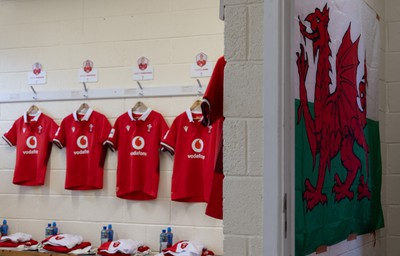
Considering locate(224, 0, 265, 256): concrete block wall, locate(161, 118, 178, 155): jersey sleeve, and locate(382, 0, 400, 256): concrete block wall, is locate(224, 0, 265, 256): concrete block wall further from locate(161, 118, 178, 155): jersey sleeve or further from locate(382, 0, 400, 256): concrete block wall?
locate(161, 118, 178, 155): jersey sleeve

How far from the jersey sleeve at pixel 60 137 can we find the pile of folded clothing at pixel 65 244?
72 centimetres

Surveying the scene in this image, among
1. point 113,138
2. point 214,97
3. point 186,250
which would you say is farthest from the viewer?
point 113,138

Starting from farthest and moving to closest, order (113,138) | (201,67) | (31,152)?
(31,152), (113,138), (201,67)

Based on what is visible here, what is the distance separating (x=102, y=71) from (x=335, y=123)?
2586 millimetres

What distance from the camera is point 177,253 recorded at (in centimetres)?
350

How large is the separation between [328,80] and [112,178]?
98.5 inches

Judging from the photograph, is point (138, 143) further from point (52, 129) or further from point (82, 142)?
point (52, 129)

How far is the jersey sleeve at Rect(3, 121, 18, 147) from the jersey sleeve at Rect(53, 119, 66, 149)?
1.35 feet

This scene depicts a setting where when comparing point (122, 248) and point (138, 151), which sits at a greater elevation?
point (138, 151)

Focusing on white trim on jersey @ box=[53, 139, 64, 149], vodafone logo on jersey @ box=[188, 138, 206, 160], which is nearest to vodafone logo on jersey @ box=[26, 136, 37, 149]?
white trim on jersey @ box=[53, 139, 64, 149]

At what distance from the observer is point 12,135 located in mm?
4281

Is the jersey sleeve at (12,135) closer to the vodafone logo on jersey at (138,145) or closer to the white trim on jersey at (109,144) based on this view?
the white trim on jersey at (109,144)

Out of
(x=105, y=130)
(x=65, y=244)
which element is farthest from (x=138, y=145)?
(x=65, y=244)

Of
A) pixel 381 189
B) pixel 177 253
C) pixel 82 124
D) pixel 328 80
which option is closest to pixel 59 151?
pixel 82 124
